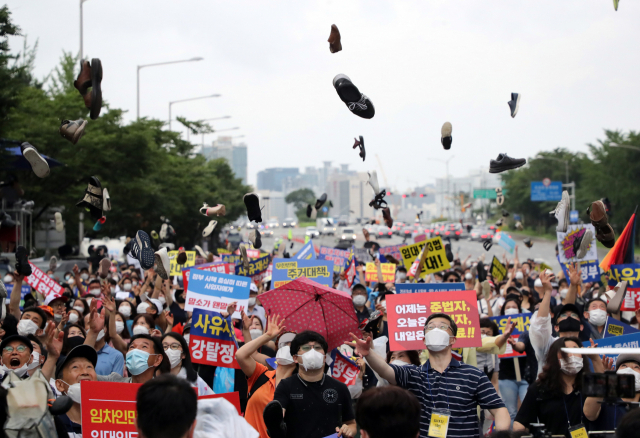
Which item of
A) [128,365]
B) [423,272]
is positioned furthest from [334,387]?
[423,272]

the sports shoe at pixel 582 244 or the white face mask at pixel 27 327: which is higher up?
the sports shoe at pixel 582 244

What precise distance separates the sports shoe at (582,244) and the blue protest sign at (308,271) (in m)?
3.67

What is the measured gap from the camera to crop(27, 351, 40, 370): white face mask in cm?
546

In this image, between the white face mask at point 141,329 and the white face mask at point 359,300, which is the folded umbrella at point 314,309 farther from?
the white face mask at point 359,300

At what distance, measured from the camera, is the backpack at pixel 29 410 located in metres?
3.69

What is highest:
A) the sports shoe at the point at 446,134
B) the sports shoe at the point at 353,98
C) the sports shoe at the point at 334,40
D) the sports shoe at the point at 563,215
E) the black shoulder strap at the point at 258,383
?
the sports shoe at the point at 334,40

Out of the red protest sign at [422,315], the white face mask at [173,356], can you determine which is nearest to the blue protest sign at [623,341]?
the red protest sign at [422,315]

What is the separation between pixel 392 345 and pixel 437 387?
4.32ft

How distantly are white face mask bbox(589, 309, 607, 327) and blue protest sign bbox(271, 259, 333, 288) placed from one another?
3.72m

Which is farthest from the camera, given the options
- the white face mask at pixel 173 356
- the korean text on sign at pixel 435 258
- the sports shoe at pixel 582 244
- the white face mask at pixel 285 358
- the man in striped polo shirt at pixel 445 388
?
the korean text on sign at pixel 435 258

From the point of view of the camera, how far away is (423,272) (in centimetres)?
1177

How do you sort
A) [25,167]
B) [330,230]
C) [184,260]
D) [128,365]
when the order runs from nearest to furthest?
[128,365], [184,260], [25,167], [330,230]

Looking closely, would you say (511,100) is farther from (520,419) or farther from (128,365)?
(128,365)

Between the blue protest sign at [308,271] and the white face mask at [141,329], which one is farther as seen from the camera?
the blue protest sign at [308,271]
